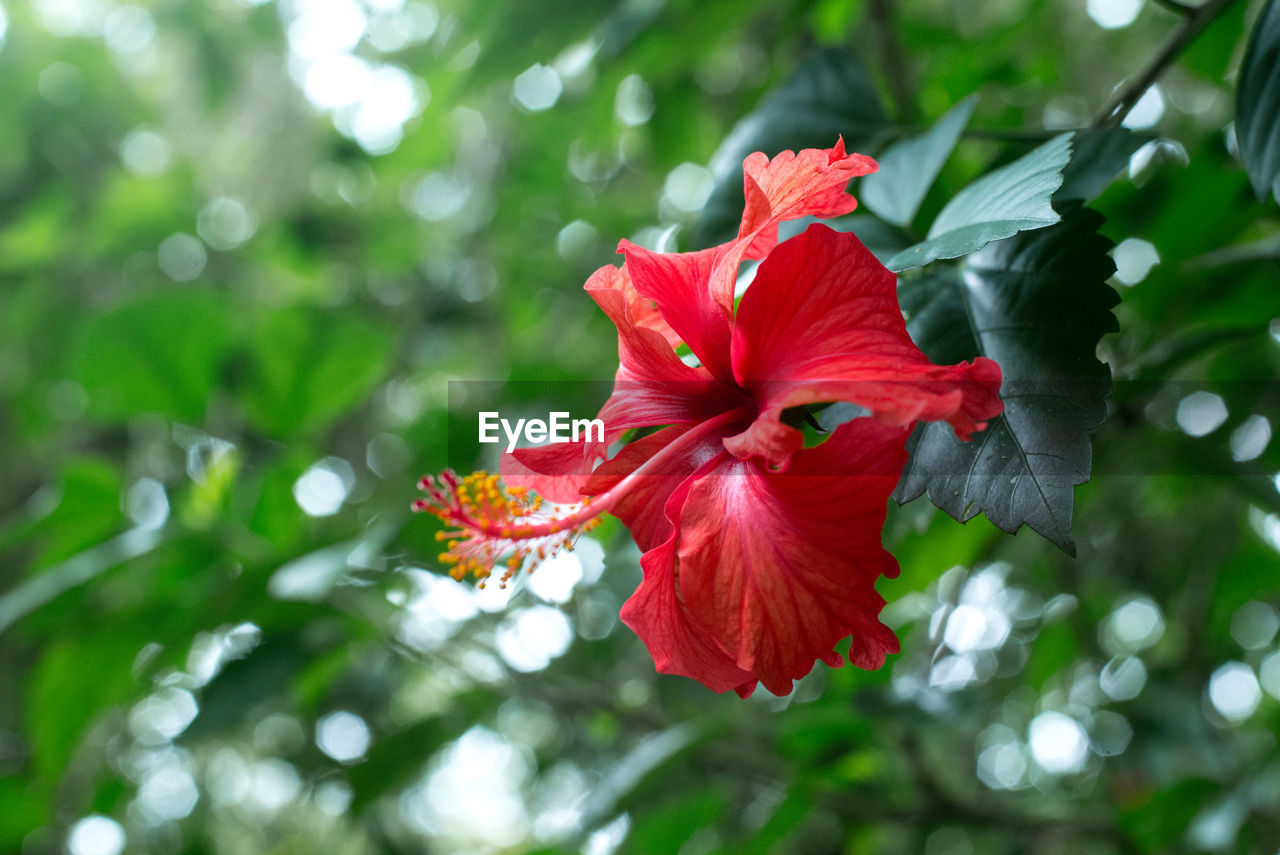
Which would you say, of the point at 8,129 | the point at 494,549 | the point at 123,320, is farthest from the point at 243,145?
the point at 494,549

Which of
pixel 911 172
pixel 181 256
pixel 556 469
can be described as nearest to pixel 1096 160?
pixel 911 172

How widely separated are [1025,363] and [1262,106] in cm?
29

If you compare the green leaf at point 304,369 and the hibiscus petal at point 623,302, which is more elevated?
the hibiscus petal at point 623,302

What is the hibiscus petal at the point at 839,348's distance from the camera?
361 millimetres

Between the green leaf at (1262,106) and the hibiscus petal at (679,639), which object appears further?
the green leaf at (1262,106)

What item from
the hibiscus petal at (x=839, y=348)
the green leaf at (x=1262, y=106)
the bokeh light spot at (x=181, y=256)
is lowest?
the bokeh light spot at (x=181, y=256)

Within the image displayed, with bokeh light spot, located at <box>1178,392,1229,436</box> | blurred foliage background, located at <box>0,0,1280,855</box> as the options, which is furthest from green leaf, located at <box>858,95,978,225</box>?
bokeh light spot, located at <box>1178,392,1229,436</box>

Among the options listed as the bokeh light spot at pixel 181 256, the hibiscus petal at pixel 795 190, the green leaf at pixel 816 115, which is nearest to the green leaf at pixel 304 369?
the green leaf at pixel 816 115

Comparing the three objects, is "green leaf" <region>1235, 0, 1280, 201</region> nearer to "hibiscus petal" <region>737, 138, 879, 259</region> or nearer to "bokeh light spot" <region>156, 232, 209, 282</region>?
"hibiscus petal" <region>737, 138, 879, 259</region>

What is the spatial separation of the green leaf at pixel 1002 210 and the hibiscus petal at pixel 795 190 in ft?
0.14

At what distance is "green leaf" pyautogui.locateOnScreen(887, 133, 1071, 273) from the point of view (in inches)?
14.5

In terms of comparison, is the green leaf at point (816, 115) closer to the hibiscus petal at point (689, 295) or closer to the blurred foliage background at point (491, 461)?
the blurred foliage background at point (491, 461)

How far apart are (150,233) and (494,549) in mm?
2110

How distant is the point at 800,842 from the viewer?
Answer: 1629 millimetres
